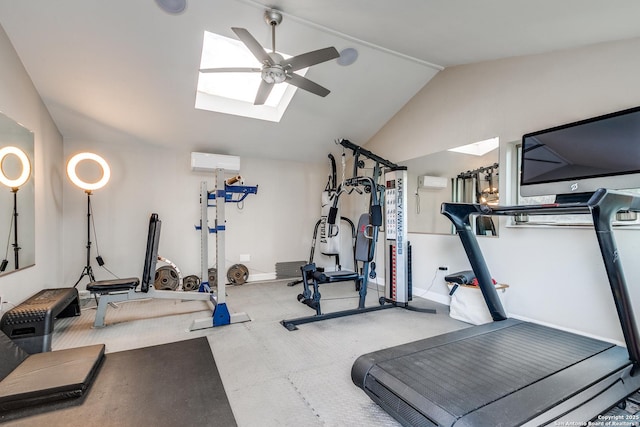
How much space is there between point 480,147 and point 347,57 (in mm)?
2023

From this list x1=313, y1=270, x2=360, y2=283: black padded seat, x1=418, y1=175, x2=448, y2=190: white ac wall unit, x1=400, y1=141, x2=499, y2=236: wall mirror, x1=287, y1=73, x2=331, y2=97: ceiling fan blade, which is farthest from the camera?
x1=418, y1=175, x2=448, y2=190: white ac wall unit

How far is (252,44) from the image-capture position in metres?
2.51

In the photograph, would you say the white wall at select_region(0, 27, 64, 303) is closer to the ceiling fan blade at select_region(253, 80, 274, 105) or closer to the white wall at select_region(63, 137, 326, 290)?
the white wall at select_region(63, 137, 326, 290)

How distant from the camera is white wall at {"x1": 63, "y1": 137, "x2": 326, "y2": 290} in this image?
4422 mm

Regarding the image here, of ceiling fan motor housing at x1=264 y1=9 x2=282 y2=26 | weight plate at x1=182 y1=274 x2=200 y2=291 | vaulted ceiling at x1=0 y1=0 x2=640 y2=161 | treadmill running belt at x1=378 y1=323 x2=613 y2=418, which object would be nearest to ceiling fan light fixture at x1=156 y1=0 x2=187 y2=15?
vaulted ceiling at x1=0 y1=0 x2=640 y2=161

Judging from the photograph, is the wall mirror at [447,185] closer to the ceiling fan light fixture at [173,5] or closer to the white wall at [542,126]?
the white wall at [542,126]

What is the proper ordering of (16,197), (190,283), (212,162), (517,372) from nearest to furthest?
(517,372) < (16,197) < (190,283) < (212,162)

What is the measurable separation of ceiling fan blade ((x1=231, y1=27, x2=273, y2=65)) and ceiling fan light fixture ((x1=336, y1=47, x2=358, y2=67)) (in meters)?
1.11

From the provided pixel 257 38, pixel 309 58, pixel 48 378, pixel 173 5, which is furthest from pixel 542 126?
pixel 48 378

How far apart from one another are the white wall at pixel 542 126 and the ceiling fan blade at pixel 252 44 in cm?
251

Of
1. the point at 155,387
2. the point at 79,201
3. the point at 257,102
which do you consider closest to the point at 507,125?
the point at 257,102

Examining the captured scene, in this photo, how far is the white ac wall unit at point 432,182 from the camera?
440 cm

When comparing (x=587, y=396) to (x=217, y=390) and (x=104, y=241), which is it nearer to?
(x=217, y=390)

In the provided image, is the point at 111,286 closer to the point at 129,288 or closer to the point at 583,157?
the point at 129,288
